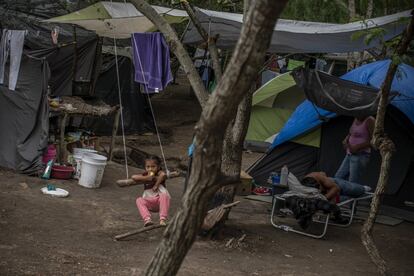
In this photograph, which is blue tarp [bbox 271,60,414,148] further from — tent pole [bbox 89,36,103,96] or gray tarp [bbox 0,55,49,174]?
tent pole [bbox 89,36,103,96]

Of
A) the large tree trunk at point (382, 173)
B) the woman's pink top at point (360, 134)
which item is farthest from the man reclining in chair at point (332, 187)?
the large tree trunk at point (382, 173)

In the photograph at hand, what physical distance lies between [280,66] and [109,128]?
7.45 meters

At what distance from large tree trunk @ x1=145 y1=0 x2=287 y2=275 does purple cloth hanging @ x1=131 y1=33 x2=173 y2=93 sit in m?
6.99

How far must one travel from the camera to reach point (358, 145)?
8.88 m

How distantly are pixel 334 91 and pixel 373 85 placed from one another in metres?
1.33

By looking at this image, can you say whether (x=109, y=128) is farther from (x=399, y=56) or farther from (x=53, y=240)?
(x=399, y=56)

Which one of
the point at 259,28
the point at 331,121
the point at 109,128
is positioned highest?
the point at 259,28

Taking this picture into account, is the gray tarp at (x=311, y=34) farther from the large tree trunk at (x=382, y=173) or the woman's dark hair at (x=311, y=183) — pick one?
the large tree trunk at (x=382, y=173)

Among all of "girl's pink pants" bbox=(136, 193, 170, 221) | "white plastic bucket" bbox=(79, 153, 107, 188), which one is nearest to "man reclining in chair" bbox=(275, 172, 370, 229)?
"girl's pink pants" bbox=(136, 193, 170, 221)

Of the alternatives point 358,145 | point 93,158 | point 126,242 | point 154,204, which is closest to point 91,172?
point 93,158

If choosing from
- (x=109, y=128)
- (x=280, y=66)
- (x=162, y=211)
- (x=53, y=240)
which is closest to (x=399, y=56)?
(x=162, y=211)

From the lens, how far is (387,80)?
596 cm

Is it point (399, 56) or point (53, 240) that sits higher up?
point (399, 56)

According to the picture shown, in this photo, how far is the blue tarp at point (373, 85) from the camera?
9.07 m
